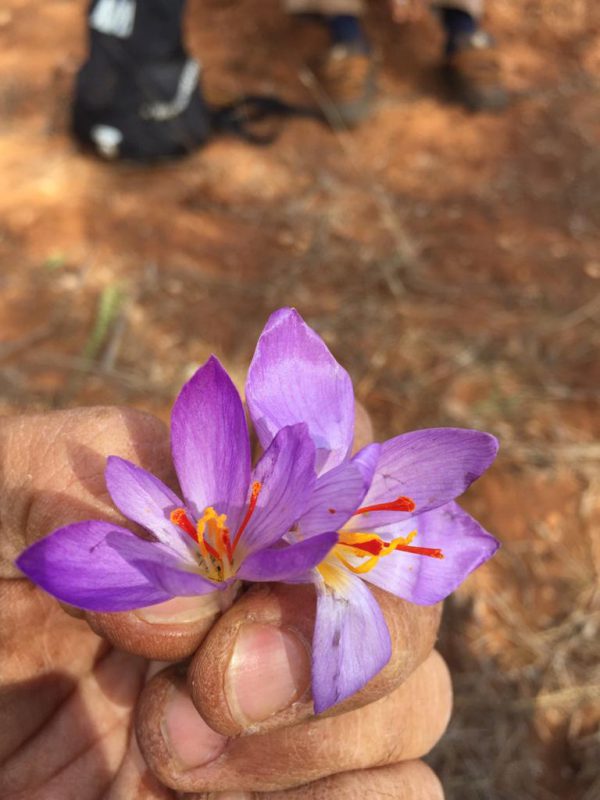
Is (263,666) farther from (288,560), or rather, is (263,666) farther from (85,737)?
(85,737)

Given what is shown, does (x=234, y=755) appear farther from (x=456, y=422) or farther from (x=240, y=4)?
(x=240, y=4)

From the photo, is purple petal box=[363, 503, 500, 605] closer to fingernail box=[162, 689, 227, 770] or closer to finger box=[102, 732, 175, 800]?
fingernail box=[162, 689, 227, 770]

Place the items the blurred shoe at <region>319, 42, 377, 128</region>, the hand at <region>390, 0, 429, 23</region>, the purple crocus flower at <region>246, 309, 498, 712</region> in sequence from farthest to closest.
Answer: the hand at <region>390, 0, 429, 23</region> < the blurred shoe at <region>319, 42, 377, 128</region> < the purple crocus flower at <region>246, 309, 498, 712</region>

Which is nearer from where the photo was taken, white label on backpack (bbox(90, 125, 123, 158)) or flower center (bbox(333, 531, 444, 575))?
flower center (bbox(333, 531, 444, 575))

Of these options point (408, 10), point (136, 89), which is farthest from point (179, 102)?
point (408, 10)

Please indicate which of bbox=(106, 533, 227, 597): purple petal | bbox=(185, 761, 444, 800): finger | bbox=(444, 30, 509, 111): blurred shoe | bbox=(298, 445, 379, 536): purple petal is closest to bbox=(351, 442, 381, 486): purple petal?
bbox=(298, 445, 379, 536): purple petal

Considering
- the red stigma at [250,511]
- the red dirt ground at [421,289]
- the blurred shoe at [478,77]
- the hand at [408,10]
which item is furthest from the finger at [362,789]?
the hand at [408,10]
